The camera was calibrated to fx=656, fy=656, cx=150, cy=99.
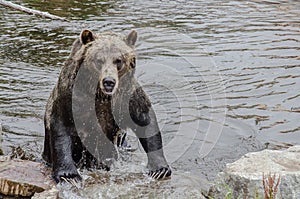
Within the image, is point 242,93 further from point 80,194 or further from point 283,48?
point 80,194

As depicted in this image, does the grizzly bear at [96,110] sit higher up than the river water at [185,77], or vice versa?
the grizzly bear at [96,110]

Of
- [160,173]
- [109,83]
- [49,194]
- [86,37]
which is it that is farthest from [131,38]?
[49,194]

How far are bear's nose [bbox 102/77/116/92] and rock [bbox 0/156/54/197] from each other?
1.05 m

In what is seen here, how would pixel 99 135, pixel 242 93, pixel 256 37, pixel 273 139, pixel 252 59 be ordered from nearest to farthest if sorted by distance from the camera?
pixel 99 135, pixel 273 139, pixel 242 93, pixel 252 59, pixel 256 37

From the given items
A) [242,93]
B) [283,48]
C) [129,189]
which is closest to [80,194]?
[129,189]

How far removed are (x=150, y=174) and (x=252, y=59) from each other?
4.84 metres

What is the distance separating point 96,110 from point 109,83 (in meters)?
0.74

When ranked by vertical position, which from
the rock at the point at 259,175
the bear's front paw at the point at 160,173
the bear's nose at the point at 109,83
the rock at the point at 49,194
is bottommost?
the bear's front paw at the point at 160,173

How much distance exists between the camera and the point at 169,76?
10070mm

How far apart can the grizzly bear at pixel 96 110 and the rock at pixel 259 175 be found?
3.37 feet

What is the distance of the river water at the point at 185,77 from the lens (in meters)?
6.88

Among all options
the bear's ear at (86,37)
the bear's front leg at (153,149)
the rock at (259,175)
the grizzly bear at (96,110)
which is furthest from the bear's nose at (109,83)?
the rock at (259,175)

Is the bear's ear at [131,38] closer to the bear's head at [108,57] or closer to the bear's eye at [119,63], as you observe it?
the bear's head at [108,57]

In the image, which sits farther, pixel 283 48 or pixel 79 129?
pixel 283 48
